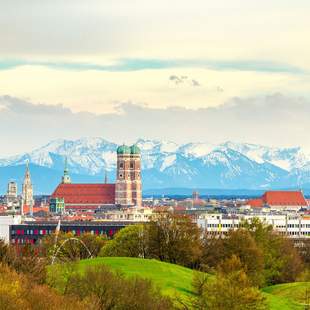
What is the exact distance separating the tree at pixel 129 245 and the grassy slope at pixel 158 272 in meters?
18.9

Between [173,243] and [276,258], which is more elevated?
[173,243]

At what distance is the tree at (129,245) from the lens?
120312 millimetres

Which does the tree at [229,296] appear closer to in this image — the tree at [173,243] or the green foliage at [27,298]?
the green foliage at [27,298]

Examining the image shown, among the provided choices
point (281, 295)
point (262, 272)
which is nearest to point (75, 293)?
point (281, 295)

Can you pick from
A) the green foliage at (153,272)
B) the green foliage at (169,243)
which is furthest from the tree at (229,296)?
the green foliage at (169,243)

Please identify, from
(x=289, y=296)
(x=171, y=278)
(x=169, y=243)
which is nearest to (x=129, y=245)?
(x=169, y=243)

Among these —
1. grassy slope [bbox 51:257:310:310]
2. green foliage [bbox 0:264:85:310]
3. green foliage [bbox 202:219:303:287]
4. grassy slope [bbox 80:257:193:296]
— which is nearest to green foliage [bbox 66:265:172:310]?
green foliage [bbox 0:264:85:310]

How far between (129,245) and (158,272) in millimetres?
26801

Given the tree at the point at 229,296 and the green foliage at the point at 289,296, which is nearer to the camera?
the tree at the point at 229,296

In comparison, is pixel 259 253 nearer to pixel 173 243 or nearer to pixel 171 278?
pixel 173 243

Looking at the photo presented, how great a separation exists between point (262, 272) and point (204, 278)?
29.2 m

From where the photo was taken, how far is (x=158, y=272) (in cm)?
9556

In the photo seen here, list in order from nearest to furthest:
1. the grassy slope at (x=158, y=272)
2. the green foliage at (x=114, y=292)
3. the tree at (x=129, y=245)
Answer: the green foliage at (x=114, y=292), the grassy slope at (x=158, y=272), the tree at (x=129, y=245)

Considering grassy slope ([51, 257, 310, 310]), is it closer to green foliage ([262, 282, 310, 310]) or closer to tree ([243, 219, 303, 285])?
green foliage ([262, 282, 310, 310])
